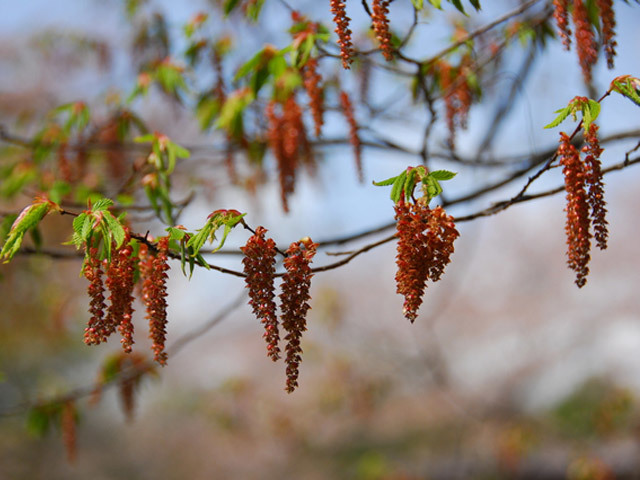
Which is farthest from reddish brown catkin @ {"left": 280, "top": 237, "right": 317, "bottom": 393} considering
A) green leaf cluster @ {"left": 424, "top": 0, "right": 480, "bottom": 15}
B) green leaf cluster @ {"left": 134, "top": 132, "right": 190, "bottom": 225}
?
green leaf cluster @ {"left": 134, "top": 132, "right": 190, "bottom": 225}

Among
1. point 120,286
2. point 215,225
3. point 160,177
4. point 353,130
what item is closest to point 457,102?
point 353,130

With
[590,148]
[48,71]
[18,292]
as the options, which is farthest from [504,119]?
[48,71]

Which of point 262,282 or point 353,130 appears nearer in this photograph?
point 262,282

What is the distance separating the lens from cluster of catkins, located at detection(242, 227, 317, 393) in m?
1.33

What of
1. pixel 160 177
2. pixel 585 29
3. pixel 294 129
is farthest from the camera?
pixel 294 129

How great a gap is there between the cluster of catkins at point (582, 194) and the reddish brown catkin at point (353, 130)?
1.08 meters

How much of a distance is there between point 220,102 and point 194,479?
11.7 meters

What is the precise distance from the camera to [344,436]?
11570 mm

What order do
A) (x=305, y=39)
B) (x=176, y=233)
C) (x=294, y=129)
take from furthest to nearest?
(x=294, y=129) → (x=305, y=39) → (x=176, y=233)

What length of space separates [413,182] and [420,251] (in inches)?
7.6

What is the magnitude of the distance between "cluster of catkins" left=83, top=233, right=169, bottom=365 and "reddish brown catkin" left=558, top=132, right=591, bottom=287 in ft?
3.05

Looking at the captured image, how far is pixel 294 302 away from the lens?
1.36m

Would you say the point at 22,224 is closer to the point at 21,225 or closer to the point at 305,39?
the point at 21,225

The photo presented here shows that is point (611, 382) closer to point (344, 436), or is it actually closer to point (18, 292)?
point (344, 436)
